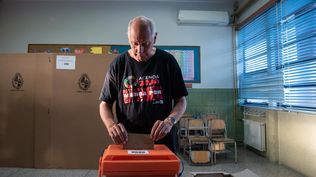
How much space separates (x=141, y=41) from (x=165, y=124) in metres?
0.35

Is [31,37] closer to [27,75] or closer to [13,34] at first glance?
[13,34]

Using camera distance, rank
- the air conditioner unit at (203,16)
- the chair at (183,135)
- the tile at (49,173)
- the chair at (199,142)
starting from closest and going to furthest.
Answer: the tile at (49,173) < the chair at (199,142) < the chair at (183,135) < the air conditioner unit at (203,16)

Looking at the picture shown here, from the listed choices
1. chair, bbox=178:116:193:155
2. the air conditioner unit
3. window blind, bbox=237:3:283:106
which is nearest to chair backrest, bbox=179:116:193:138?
chair, bbox=178:116:193:155

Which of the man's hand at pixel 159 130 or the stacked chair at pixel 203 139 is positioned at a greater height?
the man's hand at pixel 159 130

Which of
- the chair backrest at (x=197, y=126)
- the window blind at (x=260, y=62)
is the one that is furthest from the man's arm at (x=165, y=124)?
the chair backrest at (x=197, y=126)

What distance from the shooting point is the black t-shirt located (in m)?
1.08

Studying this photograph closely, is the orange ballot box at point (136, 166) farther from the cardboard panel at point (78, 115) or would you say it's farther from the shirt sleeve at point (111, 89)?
the cardboard panel at point (78, 115)

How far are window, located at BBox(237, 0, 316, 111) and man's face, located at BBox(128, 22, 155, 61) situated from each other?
7.98ft

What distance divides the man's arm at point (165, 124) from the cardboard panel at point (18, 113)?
2746mm

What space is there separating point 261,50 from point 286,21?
72 centimetres

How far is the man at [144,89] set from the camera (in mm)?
1078

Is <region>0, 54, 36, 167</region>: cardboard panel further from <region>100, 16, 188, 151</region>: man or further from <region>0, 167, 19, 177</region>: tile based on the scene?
<region>100, 16, 188, 151</region>: man

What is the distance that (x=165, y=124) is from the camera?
0.95 metres

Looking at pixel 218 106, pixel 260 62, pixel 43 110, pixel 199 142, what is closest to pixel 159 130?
pixel 43 110
